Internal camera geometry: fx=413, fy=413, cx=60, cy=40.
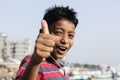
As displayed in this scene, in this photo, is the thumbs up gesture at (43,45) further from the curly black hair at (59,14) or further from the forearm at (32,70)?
the curly black hair at (59,14)

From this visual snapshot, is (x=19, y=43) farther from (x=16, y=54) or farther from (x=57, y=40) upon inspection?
(x=57, y=40)

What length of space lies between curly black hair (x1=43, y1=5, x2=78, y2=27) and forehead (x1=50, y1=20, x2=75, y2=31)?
0.11 ft

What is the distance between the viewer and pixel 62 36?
2676mm

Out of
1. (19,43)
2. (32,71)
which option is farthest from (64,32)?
(19,43)

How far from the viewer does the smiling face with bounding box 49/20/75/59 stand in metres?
2.67

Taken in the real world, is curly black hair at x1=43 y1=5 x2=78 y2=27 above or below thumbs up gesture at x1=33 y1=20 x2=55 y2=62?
above

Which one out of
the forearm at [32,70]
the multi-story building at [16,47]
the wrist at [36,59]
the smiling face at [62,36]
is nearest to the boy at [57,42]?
the smiling face at [62,36]

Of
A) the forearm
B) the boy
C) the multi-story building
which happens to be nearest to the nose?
the boy

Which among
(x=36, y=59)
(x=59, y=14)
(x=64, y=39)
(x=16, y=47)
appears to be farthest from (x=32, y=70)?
(x=16, y=47)

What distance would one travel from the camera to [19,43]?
112812mm

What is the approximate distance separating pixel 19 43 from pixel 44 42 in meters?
111

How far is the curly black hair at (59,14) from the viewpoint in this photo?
2.82 meters

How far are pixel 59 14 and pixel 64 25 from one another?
0.14m

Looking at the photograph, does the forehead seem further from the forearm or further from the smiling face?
the forearm
